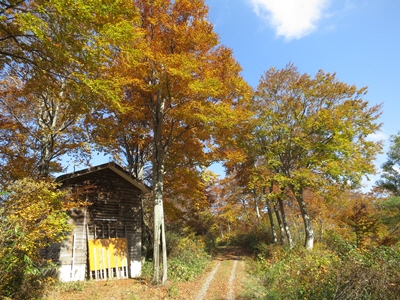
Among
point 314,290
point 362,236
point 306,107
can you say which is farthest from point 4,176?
point 362,236

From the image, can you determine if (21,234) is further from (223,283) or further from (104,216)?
(223,283)

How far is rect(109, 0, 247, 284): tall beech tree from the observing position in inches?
414

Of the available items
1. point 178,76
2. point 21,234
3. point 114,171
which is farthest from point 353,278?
point 114,171

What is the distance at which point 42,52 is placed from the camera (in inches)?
283

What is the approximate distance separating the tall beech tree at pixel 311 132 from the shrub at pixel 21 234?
13880 mm

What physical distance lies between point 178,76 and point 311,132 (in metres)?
11.6

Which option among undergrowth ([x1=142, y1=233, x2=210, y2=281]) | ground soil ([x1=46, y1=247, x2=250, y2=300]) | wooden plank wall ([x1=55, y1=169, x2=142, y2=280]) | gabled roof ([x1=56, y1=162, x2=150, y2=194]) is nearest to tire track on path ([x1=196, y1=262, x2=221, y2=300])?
ground soil ([x1=46, y1=247, x2=250, y2=300])

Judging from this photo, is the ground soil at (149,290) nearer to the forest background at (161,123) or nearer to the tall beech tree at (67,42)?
the forest background at (161,123)

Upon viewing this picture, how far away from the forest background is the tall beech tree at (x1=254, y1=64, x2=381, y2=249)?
10 cm

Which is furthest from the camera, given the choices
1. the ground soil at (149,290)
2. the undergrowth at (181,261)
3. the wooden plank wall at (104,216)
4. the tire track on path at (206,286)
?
the undergrowth at (181,261)

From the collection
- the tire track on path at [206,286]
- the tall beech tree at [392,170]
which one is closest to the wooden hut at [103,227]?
the tire track on path at [206,286]

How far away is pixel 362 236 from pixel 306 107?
9659 mm

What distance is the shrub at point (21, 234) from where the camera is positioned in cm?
578

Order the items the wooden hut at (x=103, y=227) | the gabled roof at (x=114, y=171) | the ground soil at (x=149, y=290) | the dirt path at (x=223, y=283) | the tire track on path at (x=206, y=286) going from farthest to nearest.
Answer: the gabled roof at (x=114, y=171) → the wooden hut at (x=103, y=227) → the dirt path at (x=223, y=283) → the tire track on path at (x=206, y=286) → the ground soil at (x=149, y=290)
